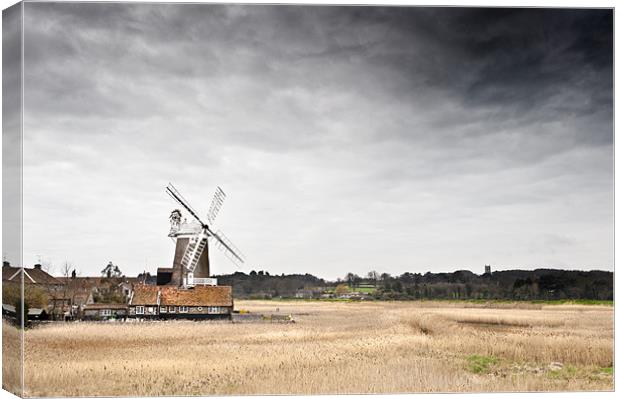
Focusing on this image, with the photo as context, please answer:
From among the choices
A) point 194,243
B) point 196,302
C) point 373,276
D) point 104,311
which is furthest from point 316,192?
point 104,311

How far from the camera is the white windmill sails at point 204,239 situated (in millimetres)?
13391

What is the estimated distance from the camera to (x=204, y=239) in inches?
597

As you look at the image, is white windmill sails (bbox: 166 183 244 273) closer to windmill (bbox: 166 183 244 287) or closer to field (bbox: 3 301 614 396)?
windmill (bbox: 166 183 244 287)

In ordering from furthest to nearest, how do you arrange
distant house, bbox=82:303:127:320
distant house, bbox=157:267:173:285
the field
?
1. distant house, bbox=157:267:173:285
2. distant house, bbox=82:303:127:320
3. the field

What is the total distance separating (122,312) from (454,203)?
5.97m

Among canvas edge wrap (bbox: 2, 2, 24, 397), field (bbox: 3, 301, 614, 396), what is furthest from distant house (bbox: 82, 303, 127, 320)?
canvas edge wrap (bbox: 2, 2, 24, 397)

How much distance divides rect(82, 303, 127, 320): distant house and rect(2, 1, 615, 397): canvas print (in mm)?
60

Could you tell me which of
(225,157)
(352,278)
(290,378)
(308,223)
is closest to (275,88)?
(225,157)

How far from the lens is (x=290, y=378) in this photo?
39.5ft

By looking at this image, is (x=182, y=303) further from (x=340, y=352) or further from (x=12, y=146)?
(x=12, y=146)

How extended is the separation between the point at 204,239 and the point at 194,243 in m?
0.60

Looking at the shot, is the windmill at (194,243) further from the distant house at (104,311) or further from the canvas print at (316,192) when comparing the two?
the distant house at (104,311)

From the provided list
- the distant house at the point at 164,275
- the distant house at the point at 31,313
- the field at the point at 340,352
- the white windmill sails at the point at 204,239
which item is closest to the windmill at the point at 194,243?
the white windmill sails at the point at 204,239

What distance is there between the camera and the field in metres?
11.9
